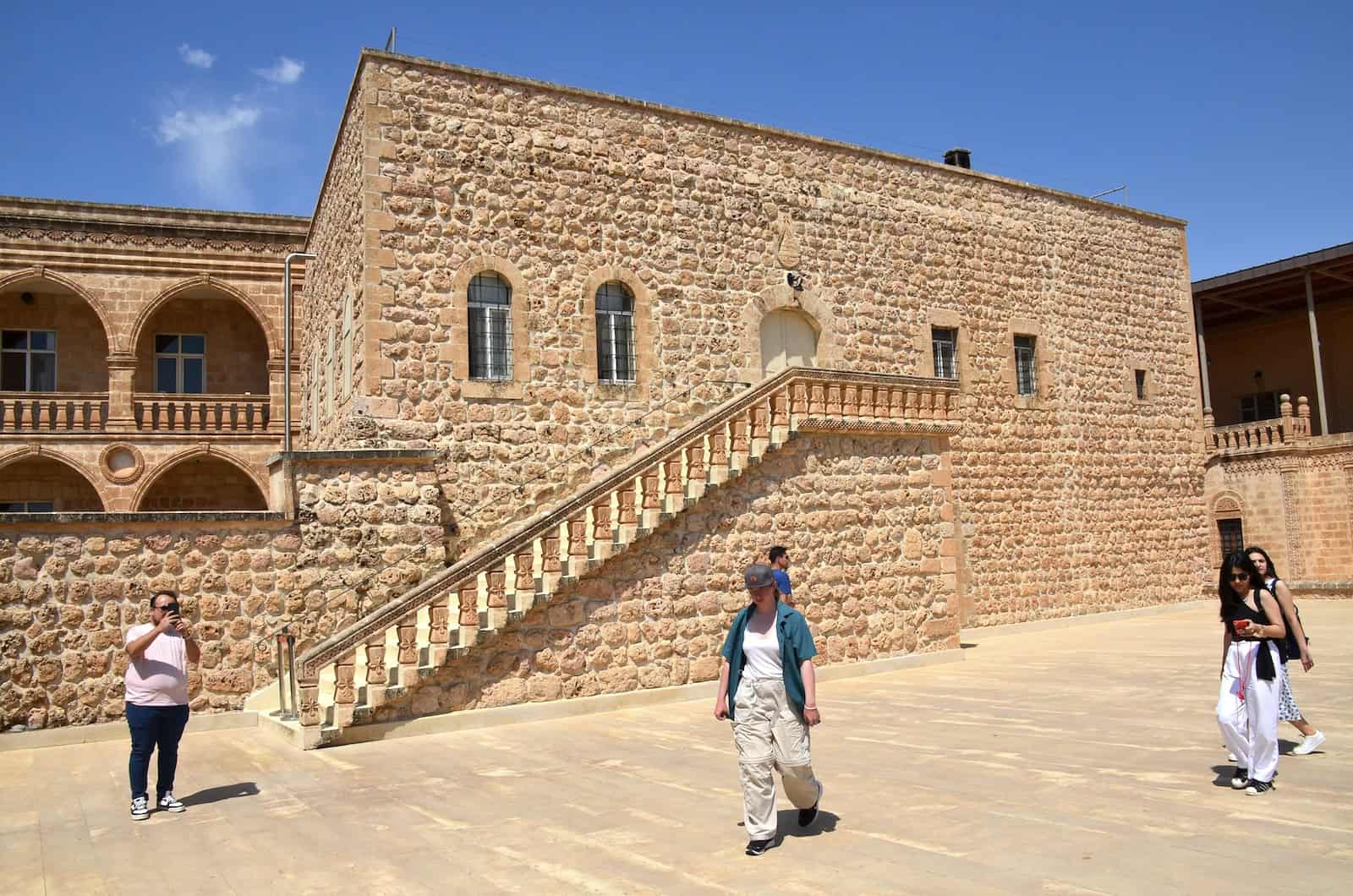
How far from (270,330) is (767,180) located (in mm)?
10532

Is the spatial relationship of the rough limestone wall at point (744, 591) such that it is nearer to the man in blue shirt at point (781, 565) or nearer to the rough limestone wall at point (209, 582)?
the rough limestone wall at point (209, 582)

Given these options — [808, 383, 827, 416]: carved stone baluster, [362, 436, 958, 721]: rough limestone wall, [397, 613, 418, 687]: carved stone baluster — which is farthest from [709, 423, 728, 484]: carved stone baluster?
[397, 613, 418, 687]: carved stone baluster

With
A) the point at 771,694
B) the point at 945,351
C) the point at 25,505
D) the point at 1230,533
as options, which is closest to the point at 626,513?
the point at 771,694

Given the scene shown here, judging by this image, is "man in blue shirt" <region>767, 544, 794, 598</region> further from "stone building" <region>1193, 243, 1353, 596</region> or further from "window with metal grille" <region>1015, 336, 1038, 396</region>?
"stone building" <region>1193, 243, 1353, 596</region>

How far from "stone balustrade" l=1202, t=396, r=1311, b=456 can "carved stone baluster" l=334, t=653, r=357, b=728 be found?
19187mm

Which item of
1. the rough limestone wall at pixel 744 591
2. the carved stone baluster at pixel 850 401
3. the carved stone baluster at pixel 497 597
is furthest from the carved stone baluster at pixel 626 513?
the carved stone baluster at pixel 850 401

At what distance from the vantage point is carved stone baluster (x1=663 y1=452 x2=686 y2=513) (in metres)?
11.0

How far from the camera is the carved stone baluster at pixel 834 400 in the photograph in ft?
40.8

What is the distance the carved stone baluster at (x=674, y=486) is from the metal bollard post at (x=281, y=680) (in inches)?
156

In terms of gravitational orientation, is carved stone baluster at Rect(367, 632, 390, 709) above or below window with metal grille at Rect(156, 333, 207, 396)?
below

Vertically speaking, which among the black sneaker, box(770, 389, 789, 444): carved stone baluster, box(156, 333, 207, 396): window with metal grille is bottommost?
the black sneaker

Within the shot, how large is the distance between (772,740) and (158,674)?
4.03m

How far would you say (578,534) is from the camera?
10375mm

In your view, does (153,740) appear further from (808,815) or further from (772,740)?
(808,815)
